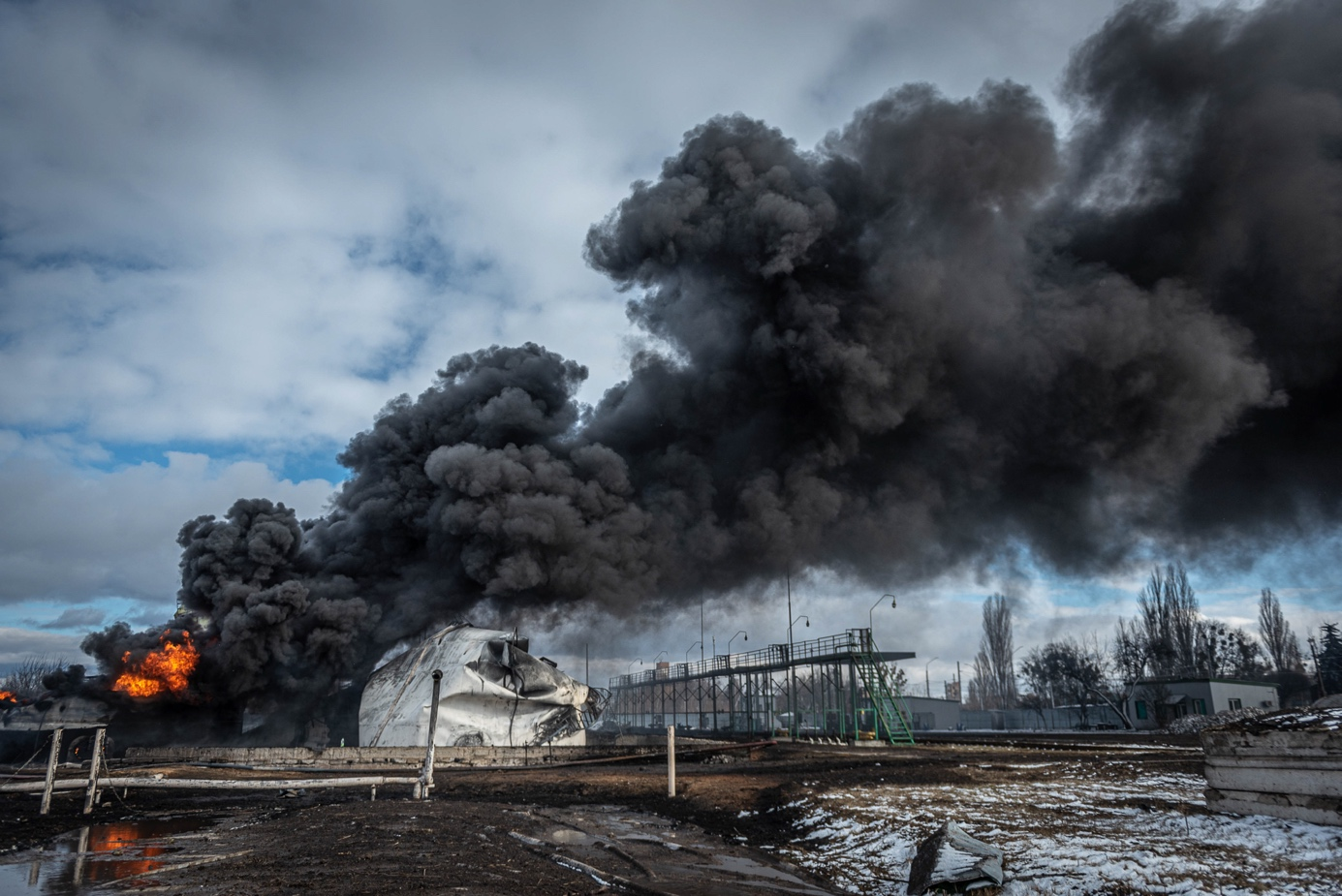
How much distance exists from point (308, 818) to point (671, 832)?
6.82 m

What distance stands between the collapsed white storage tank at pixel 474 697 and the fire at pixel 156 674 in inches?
325

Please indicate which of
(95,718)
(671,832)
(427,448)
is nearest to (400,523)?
(427,448)

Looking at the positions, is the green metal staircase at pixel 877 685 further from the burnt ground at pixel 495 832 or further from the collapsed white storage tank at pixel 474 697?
the collapsed white storage tank at pixel 474 697

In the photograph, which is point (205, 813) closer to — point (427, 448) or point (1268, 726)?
point (1268, 726)

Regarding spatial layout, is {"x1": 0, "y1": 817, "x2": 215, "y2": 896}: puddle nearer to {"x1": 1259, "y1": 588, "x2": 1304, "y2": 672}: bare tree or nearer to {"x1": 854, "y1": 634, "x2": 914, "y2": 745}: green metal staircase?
{"x1": 854, "y1": 634, "x2": 914, "y2": 745}: green metal staircase

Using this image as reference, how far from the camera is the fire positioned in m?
35.1

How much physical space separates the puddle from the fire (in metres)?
23.9

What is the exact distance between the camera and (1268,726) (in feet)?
30.5

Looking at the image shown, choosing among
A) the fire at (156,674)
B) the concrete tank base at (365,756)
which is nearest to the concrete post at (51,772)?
the concrete tank base at (365,756)

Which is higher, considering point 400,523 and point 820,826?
point 400,523

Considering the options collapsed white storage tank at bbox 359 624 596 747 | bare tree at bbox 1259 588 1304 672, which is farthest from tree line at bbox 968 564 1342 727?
collapsed white storage tank at bbox 359 624 596 747

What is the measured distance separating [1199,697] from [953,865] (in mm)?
58316

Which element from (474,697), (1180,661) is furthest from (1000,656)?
(474,697)

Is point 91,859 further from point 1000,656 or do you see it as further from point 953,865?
point 1000,656
